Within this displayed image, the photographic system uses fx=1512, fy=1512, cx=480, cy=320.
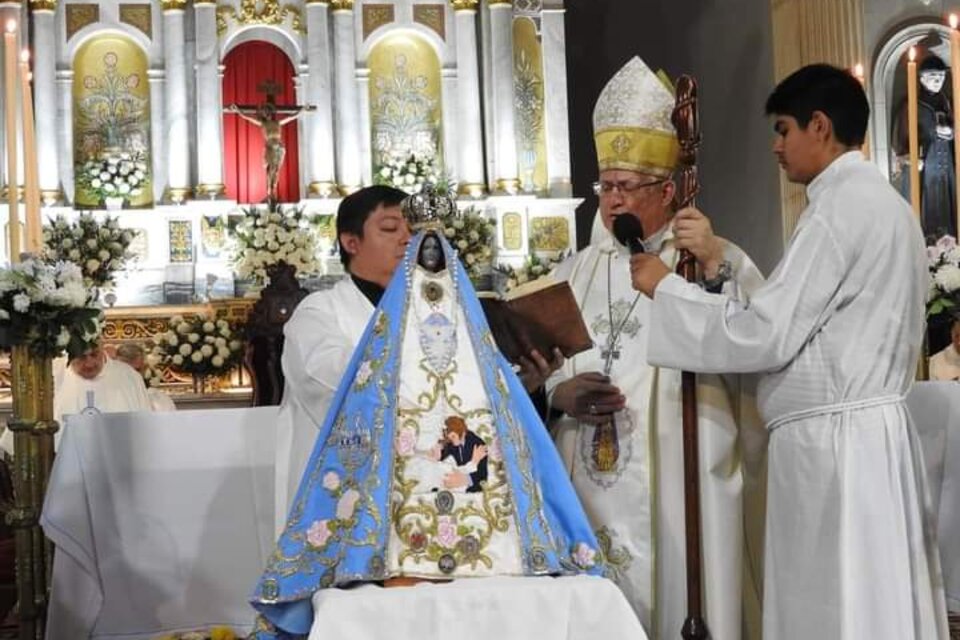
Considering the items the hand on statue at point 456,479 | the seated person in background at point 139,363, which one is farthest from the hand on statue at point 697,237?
the seated person in background at point 139,363

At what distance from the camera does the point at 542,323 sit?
11.0ft

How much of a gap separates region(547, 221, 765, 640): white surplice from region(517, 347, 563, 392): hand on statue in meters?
0.32

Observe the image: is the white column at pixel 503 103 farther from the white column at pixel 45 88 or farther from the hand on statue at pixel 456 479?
the hand on statue at pixel 456 479

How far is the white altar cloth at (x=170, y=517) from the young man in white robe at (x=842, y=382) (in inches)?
88.1

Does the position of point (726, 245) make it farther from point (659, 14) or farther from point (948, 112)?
point (659, 14)

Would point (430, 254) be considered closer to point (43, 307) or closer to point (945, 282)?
point (43, 307)

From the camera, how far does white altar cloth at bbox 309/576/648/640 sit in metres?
2.58

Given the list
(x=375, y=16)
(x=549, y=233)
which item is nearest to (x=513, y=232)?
(x=549, y=233)

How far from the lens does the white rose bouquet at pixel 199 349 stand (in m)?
9.27

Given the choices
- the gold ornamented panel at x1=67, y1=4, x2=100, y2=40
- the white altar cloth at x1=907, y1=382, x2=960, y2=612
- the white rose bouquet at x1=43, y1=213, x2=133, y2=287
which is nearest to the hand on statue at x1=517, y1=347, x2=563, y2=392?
the white altar cloth at x1=907, y1=382, x2=960, y2=612

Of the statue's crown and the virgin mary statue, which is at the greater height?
the statue's crown

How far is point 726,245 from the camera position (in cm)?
363

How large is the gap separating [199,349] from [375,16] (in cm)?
539

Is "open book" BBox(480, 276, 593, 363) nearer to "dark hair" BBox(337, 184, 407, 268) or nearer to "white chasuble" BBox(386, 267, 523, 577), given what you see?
"dark hair" BBox(337, 184, 407, 268)
